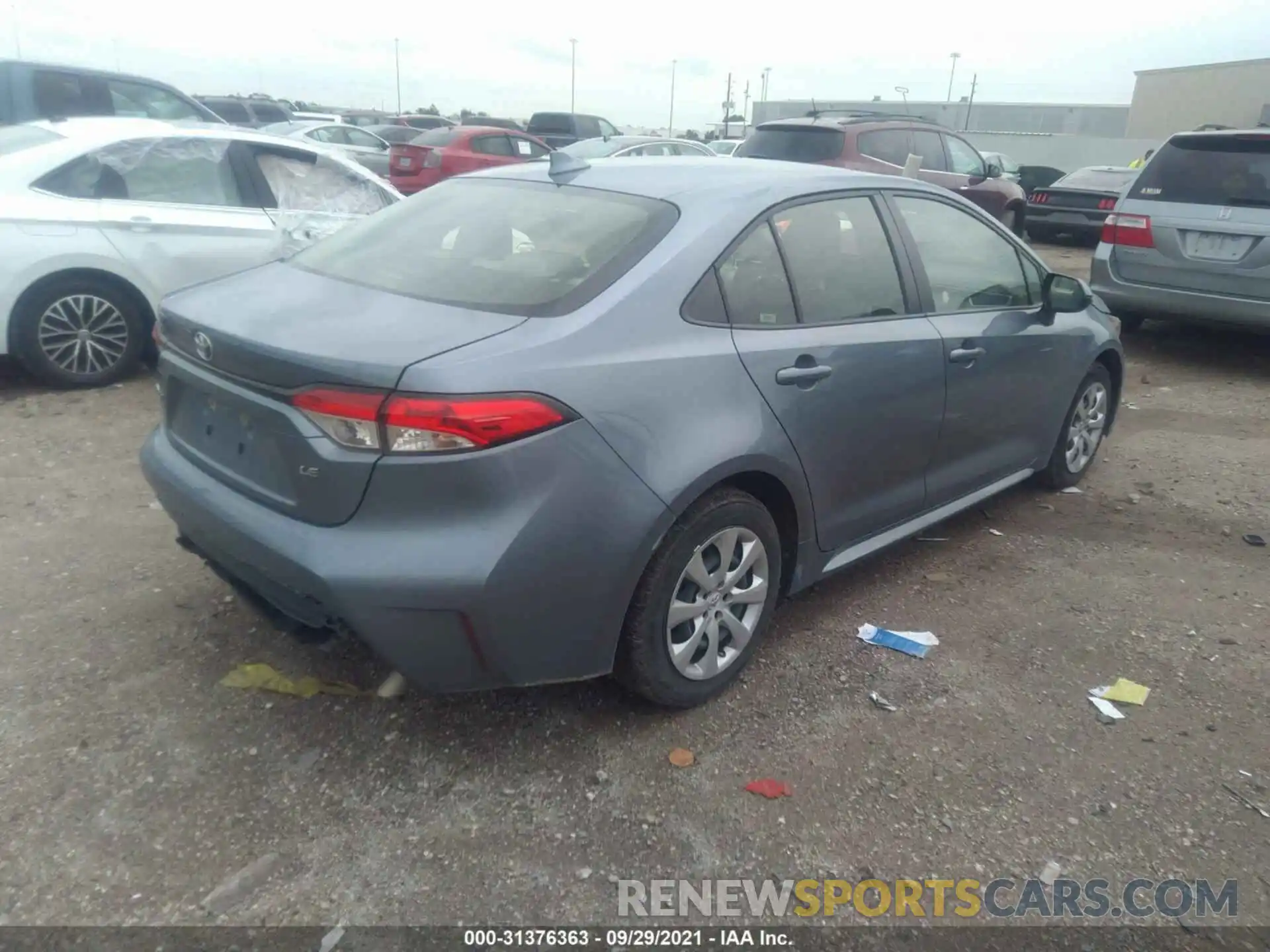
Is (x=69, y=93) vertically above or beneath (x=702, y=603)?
above

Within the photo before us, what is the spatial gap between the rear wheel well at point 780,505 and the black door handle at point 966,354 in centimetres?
99

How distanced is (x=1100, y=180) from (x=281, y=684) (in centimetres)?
1437

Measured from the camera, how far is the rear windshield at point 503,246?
283 centimetres

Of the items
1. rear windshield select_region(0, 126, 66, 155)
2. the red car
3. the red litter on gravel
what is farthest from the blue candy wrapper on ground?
the red car

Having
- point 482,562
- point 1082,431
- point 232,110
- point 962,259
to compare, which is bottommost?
point 1082,431

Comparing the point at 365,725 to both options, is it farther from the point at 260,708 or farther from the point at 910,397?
the point at 910,397

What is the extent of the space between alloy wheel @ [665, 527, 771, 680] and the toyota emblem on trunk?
1.44 m

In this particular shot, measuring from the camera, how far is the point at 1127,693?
11.0ft

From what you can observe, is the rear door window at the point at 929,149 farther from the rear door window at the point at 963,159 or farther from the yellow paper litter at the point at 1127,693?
the yellow paper litter at the point at 1127,693

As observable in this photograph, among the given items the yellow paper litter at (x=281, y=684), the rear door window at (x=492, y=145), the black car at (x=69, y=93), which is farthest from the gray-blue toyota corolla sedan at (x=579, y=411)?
the rear door window at (x=492, y=145)

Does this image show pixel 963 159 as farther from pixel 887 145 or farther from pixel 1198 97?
pixel 1198 97

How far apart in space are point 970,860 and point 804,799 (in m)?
0.44

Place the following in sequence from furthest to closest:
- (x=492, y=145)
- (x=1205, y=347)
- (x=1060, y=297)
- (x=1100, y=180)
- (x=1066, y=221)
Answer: (x=492, y=145) < (x=1100, y=180) < (x=1066, y=221) < (x=1205, y=347) < (x=1060, y=297)

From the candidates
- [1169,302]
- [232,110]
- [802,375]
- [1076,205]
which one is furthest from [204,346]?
[232,110]
